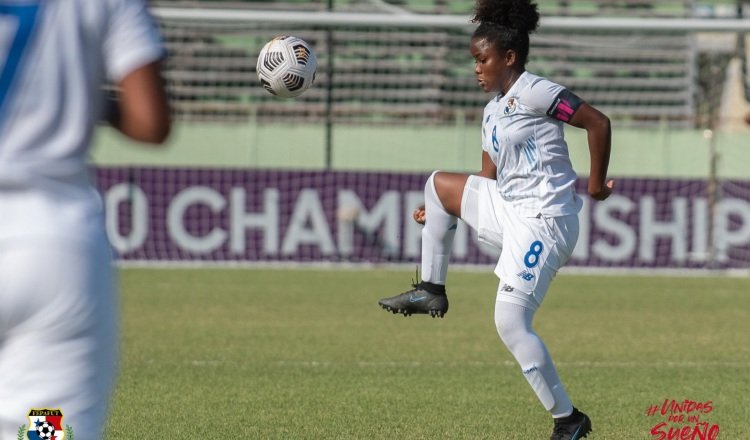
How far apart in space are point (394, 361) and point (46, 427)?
6.68m

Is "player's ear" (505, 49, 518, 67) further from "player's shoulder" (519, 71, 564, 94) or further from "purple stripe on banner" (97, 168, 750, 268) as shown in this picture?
"purple stripe on banner" (97, 168, 750, 268)

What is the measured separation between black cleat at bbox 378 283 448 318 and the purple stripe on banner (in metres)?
11.8

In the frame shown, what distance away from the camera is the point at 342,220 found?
18250 millimetres

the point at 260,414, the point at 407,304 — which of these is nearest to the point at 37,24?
the point at 407,304

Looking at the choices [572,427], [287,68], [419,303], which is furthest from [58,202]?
[287,68]

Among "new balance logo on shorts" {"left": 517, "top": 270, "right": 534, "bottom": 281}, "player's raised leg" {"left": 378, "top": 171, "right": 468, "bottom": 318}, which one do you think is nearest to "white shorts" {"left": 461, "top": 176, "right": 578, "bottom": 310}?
"new balance logo on shorts" {"left": 517, "top": 270, "right": 534, "bottom": 281}

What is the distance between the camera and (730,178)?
19.0 meters

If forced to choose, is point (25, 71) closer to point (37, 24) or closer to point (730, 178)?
point (37, 24)

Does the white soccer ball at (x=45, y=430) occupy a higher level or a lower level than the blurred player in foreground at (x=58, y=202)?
lower

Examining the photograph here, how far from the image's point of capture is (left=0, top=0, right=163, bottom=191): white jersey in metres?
2.68

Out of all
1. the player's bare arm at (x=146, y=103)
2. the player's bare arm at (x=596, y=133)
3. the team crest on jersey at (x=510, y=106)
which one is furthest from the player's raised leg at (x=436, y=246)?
the player's bare arm at (x=146, y=103)

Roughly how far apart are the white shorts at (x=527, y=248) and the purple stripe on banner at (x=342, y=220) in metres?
12.1

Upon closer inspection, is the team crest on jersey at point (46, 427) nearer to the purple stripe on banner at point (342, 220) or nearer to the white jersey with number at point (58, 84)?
the white jersey with number at point (58, 84)

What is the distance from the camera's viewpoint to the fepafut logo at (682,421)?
6422 millimetres
